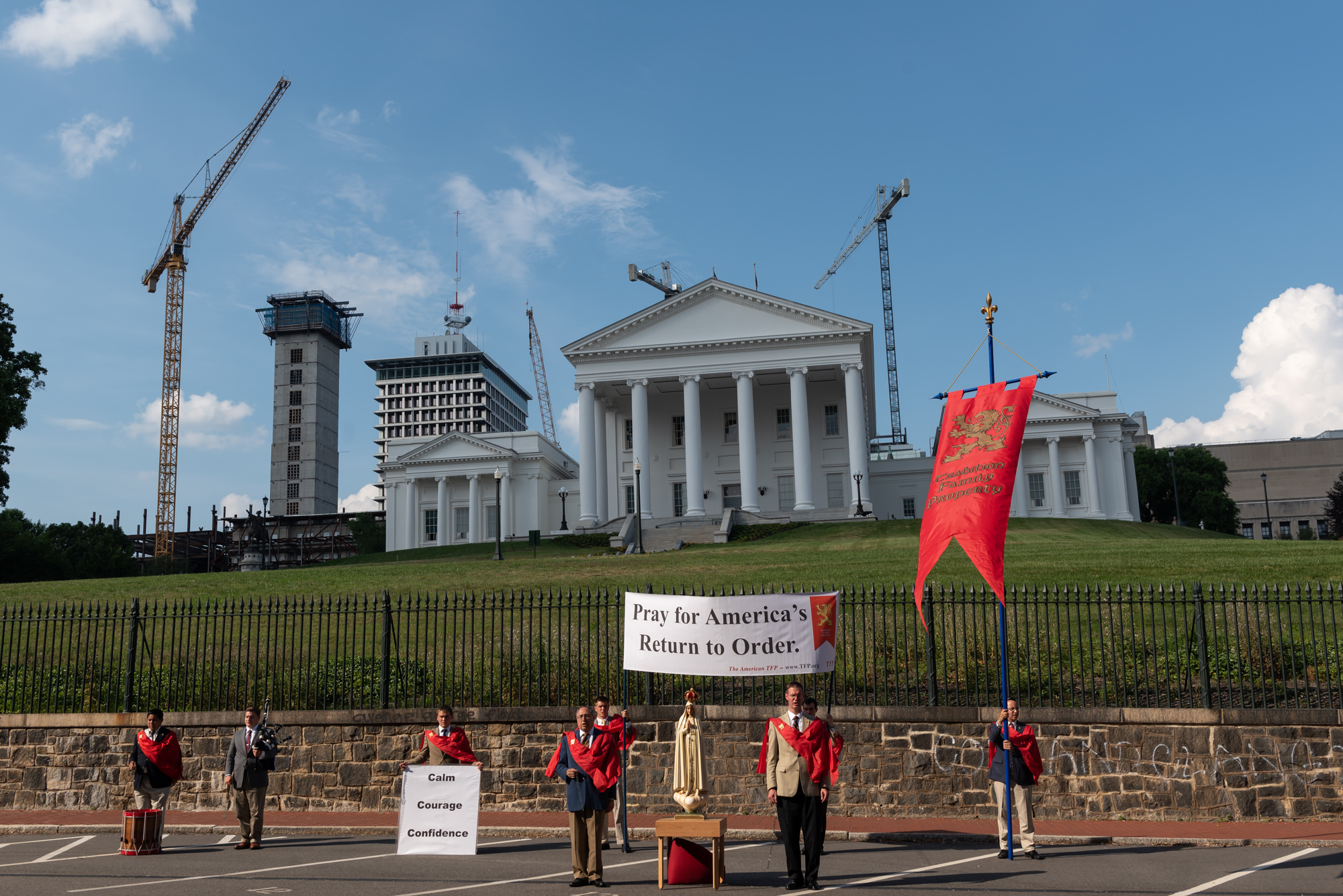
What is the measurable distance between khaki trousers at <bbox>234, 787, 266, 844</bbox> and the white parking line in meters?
9.27

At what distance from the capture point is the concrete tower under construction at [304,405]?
472ft

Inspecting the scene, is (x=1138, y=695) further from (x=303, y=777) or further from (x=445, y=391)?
(x=445, y=391)

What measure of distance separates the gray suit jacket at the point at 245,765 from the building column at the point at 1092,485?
200ft

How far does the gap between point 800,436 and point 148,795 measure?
4881cm

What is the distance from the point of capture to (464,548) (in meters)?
51.5

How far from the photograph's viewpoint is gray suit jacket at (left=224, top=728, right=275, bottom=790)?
454 inches

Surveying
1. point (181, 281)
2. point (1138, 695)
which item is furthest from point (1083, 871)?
point (181, 281)

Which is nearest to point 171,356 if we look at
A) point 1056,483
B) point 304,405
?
point 304,405

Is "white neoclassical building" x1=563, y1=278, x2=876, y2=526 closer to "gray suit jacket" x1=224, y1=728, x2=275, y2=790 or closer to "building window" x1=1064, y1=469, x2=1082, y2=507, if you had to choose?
"building window" x1=1064, y1=469, x2=1082, y2=507

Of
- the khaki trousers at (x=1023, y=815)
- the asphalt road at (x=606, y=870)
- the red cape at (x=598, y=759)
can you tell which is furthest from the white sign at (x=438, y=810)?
the khaki trousers at (x=1023, y=815)

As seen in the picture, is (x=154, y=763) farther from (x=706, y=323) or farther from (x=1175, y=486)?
(x=1175, y=486)

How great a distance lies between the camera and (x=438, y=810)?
420 inches

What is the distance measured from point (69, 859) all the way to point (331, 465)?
143319mm

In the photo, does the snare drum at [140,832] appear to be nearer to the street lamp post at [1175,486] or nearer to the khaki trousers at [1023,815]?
the khaki trousers at [1023,815]
